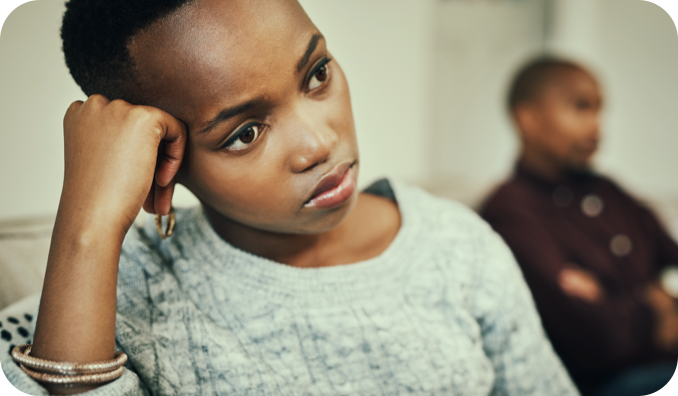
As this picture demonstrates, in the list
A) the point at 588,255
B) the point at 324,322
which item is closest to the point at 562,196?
the point at 588,255

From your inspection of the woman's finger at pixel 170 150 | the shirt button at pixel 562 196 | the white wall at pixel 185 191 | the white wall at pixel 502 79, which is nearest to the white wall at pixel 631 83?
the white wall at pixel 502 79

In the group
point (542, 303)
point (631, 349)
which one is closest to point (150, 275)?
point (542, 303)

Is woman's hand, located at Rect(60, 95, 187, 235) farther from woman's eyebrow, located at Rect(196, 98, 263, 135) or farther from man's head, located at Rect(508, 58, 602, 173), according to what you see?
man's head, located at Rect(508, 58, 602, 173)

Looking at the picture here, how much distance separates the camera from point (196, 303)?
469mm

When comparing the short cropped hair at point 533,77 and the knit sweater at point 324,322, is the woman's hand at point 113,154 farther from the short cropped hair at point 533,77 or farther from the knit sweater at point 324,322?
the short cropped hair at point 533,77

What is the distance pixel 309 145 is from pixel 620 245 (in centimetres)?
91

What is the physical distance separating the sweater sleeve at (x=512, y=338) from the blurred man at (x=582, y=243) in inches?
8.3

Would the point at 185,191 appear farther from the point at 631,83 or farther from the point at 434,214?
the point at 631,83

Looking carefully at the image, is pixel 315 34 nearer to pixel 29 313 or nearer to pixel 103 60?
pixel 103 60

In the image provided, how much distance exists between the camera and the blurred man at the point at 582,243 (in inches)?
31.3

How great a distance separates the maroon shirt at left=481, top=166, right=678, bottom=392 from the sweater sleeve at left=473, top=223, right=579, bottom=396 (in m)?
0.29

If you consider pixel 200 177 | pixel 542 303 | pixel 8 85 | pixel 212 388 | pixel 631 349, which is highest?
pixel 8 85

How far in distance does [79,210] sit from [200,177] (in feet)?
0.33

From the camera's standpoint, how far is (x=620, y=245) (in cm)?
99
